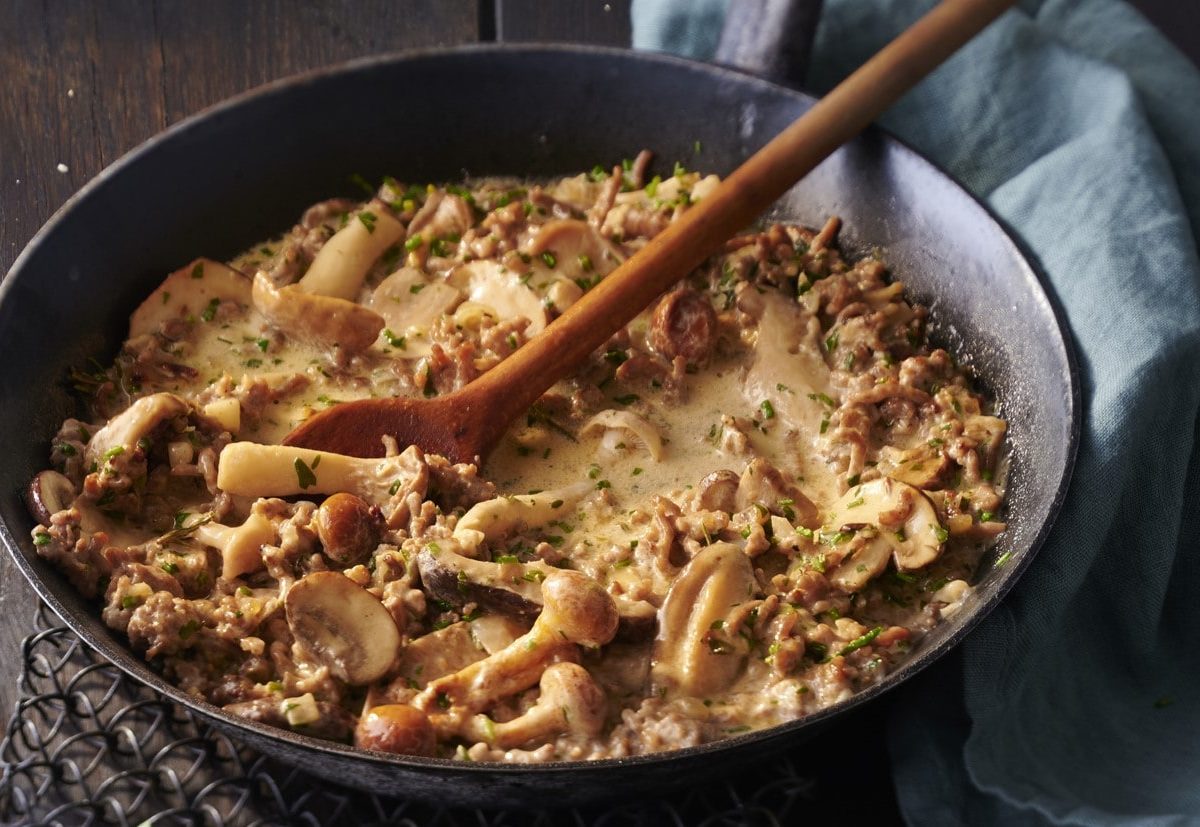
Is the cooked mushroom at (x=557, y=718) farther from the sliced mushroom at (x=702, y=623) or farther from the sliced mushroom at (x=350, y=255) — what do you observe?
the sliced mushroom at (x=350, y=255)

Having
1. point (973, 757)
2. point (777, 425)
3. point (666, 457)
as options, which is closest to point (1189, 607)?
point (973, 757)

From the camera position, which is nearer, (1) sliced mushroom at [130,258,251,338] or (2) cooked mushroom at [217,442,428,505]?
(2) cooked mushroom at [217,442,428,505]

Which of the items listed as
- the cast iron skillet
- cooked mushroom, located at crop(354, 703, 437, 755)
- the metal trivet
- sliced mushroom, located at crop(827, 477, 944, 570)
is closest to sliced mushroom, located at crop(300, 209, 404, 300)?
the cast iron skillet

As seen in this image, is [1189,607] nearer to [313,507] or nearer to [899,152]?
[899,152]

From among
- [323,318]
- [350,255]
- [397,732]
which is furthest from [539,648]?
[350,255]

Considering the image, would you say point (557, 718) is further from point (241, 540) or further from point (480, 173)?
point (480, 173)

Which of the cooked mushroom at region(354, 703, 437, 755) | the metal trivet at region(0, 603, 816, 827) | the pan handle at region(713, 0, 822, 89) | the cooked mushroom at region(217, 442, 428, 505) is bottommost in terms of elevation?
the metal trivet at region(0, 603, 816, 827)

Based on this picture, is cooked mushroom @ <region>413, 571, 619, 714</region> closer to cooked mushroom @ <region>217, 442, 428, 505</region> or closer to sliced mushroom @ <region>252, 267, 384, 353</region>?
cooked mushroom @ <region>217, 442, 428, 505</region>
